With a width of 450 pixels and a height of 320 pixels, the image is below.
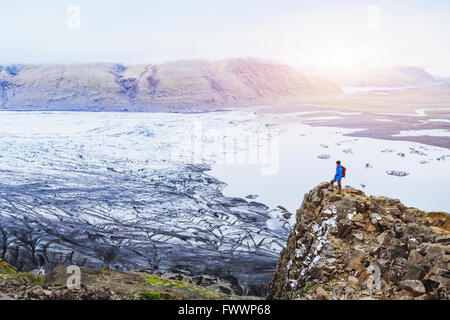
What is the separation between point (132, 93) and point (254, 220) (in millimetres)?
40337

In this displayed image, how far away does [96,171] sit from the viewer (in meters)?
15.9

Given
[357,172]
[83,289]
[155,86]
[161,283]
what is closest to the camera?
[83,289]

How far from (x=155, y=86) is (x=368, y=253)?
155 ft

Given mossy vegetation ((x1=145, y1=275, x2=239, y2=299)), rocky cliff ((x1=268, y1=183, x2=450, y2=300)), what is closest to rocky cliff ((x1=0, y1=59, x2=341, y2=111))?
mossy vegetation ((x1=145, y1=275, x2=239, y2=299))

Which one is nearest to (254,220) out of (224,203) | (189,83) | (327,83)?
(224,203)

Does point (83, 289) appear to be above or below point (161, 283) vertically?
above

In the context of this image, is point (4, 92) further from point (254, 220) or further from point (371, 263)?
point (371, 263)

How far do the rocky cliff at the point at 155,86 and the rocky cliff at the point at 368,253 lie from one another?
123ft

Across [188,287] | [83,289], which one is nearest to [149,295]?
[83,289]

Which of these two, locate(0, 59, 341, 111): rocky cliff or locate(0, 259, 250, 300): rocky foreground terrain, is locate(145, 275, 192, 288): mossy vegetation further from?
locate(0, 59, 341, 111): rocky cliff

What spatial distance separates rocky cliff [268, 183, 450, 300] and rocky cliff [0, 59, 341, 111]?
123 feet

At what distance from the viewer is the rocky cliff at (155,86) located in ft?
136

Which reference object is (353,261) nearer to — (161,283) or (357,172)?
(161,283)

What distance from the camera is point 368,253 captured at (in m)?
3.40
